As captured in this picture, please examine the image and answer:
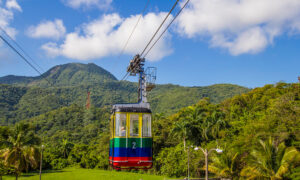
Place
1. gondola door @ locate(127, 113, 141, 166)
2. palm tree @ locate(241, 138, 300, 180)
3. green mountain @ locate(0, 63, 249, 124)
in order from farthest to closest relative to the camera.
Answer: green mountain @ locate(0, 63, 249, 124) < palm tree @ locate(241, 138, 300, 180) < gondola door @ locate(127, 113, 141, 166)

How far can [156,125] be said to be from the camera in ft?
162

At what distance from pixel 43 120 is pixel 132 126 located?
83.0 meters

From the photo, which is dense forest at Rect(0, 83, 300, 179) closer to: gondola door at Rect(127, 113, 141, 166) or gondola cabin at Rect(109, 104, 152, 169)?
gondola cabin at Rect(109, 104, 152, 169)

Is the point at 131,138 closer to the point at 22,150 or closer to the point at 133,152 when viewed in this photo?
the point at 133,152

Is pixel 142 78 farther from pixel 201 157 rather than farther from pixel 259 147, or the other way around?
pixel 201 157

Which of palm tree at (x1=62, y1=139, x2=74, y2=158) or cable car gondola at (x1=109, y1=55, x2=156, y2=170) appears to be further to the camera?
palm tree at (x1=62, y1=139, x2=74, y2=158)

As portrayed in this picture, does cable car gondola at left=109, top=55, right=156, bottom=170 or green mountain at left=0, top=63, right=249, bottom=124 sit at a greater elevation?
green mountain at left=0, top=63, right=249, bottom=124

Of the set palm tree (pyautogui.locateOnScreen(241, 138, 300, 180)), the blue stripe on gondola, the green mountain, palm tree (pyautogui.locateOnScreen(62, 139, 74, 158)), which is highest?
the green mountain

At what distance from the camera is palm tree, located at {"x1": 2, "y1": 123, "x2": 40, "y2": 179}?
32.4m

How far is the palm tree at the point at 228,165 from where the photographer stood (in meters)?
27.9

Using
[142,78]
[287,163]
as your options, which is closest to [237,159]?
[287,163]

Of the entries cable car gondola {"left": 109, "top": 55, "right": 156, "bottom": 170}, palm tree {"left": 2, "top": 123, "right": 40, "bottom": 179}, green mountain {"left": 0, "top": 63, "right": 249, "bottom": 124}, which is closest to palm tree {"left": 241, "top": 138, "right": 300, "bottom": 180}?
cable car gondola {"left": 109, "top": 55, "right": 156, "bottom": 170}

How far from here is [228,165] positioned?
28141 millimetres

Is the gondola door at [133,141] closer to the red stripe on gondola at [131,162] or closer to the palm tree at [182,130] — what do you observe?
the red stripe on gondola at [131,162]
